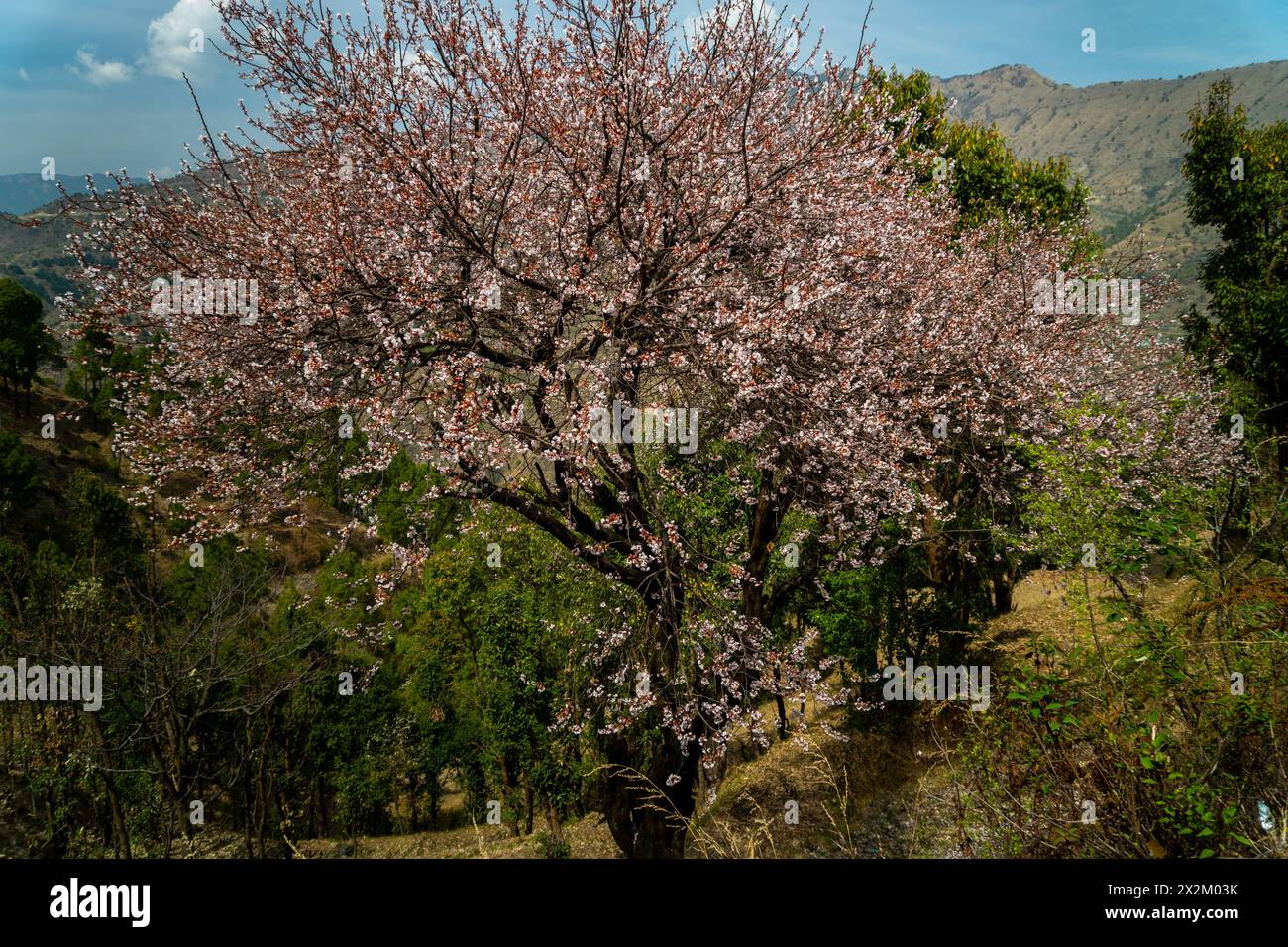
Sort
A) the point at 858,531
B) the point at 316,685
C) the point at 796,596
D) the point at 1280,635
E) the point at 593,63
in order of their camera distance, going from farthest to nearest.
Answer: the point at 316,685, the point at 796,596, the point at 858,531, the point at 593,63, the point at 1280,635

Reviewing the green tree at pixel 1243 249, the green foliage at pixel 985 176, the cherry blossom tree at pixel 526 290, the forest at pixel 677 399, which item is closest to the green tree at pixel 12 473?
the forest at pixel 677 399

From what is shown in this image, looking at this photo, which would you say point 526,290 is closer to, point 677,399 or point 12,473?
point 677,399

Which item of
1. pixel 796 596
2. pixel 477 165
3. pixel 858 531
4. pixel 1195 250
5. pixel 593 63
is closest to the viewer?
pixel 593 63

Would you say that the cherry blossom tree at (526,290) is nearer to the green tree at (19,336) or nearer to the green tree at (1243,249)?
the green tree at (1243,249)

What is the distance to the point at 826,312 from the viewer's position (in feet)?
27.3

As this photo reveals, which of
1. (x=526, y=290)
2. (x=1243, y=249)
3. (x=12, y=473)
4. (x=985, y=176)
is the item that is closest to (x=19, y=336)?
(x=12, y=473)

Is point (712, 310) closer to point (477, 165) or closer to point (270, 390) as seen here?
point (477, 165)

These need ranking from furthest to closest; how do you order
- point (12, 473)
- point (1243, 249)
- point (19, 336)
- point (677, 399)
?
point (19, 336), point (12, 473), point (1243, 249), point (677, 399)

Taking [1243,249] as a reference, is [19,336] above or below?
above
